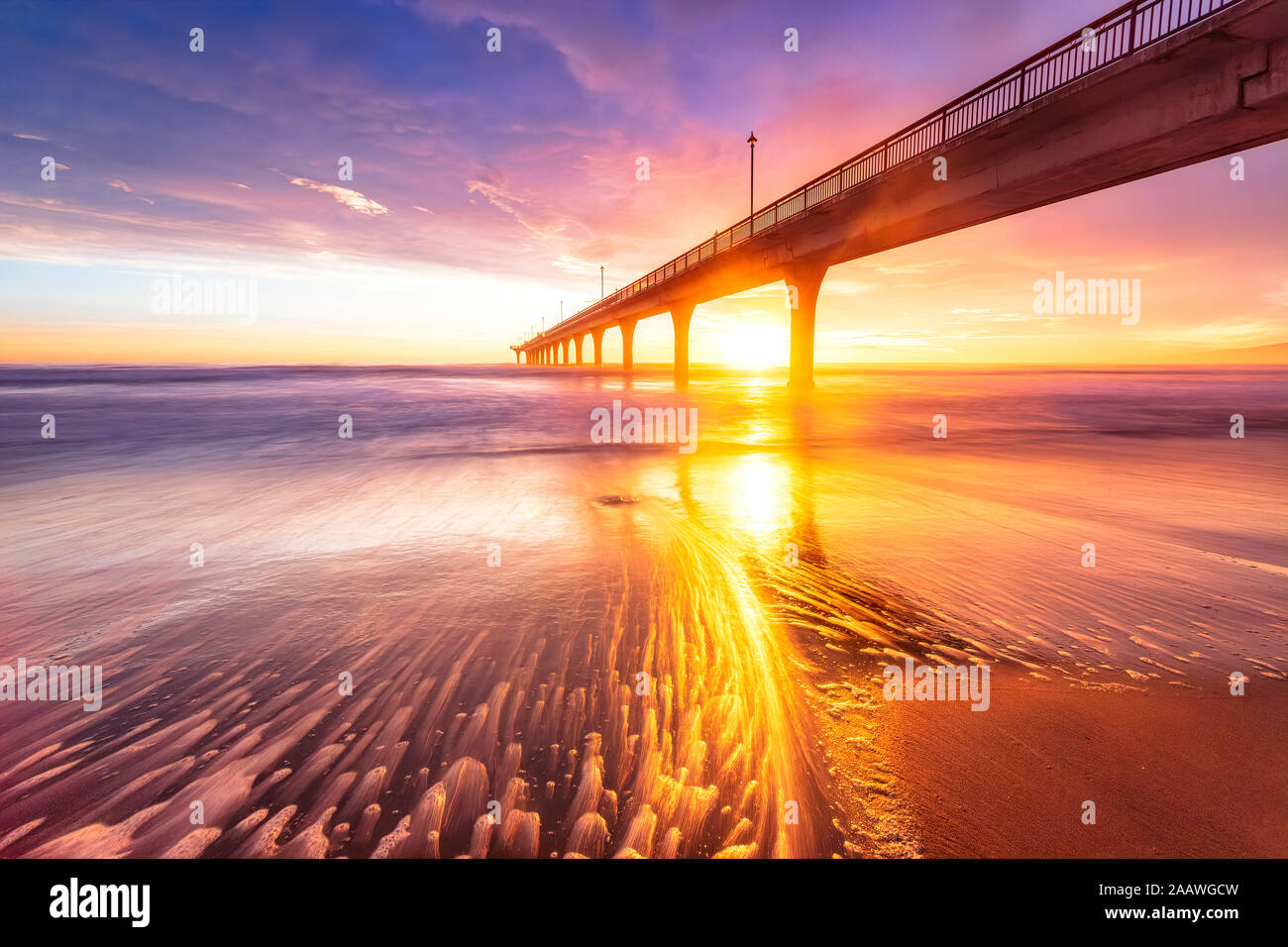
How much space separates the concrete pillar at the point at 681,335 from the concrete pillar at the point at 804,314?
1564 centimetres

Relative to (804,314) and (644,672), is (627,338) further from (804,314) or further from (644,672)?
(644,672)

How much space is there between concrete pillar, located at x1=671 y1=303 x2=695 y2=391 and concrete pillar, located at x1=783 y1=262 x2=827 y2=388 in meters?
15.6

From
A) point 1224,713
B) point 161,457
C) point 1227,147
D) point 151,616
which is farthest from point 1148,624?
point 161,457

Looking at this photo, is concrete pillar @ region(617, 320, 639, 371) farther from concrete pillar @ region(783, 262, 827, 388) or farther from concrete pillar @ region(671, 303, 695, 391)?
concrete pillar @ region(783, 262, 827, 388)

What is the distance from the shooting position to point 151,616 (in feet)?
14.7

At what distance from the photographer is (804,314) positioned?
34250mm

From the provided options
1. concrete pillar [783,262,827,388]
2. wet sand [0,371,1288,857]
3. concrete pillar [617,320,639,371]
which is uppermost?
concrete pillar [617,320,639,371]

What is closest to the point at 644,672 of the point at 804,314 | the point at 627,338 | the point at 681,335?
the point at 804,314

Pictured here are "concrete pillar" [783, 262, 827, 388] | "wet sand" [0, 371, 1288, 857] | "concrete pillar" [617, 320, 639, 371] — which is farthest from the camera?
"concrete pillar" [617, 320, 639, 371]

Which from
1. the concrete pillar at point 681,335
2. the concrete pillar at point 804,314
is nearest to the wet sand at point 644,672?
the concrete pillar at point 804,314

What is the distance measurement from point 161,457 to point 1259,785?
1866 cm

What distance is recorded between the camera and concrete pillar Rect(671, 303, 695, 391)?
51.7 m

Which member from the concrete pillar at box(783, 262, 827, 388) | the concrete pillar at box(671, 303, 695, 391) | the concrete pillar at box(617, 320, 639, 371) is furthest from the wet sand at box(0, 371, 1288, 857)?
the concrete pillar at box(617, 320, 639, 371)
